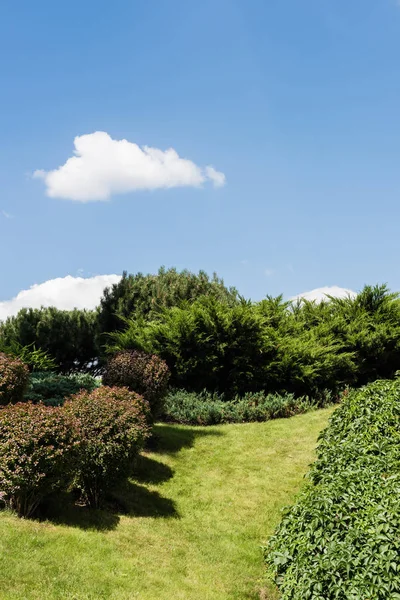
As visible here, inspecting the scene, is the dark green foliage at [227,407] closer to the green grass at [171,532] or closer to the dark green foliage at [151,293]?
the green grass at [171,532]

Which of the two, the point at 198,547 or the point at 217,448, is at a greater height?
the point at 217,448

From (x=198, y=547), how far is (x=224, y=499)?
182cm

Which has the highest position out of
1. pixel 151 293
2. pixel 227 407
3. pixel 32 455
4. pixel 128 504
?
pixel 151 293

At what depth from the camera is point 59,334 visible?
2262 centimetres

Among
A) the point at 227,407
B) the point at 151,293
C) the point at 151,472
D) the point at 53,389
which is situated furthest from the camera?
the point at 151,293

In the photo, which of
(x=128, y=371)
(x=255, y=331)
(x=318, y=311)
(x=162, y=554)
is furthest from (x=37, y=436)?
(x=318, y=311)

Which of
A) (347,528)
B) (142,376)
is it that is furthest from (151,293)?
(347,528)

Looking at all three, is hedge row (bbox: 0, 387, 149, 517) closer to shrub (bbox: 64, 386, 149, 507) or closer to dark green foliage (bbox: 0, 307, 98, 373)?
shrub (bbox: 64, 386, 149, 507)

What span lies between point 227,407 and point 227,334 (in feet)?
8.33

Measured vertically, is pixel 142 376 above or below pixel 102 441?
above

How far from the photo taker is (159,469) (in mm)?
10250

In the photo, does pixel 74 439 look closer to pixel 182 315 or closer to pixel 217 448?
pixel 217 448

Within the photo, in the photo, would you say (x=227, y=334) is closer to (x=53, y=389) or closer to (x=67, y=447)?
(x=53, y=389)

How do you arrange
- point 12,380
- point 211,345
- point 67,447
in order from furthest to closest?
1. point 211,345
2. point 12,380
3. point 67,447
